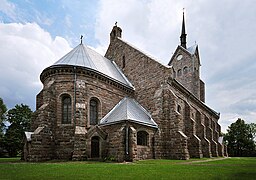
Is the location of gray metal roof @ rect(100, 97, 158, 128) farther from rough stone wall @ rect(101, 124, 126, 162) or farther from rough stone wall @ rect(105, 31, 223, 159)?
rough stone wall @ rect(105, 31, 223, 159)

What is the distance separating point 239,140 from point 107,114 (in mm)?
43029

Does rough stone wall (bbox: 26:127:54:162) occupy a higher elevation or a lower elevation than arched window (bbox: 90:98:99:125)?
lower

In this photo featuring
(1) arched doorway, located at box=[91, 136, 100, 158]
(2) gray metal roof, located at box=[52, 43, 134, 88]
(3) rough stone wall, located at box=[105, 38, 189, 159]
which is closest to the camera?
(1) arched doorway, located at box=[91, 136, 100, 158]

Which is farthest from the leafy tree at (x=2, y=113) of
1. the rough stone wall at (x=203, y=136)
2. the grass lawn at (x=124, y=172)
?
the rough stone wall at (x=203, y=136)

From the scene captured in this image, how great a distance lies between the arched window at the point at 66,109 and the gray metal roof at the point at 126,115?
9.92ft

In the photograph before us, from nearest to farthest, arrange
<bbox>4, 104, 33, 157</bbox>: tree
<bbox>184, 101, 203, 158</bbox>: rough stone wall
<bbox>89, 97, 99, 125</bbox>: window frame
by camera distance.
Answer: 1. <bbox>89, 97, 99, 125</bbox>: window frame
2. <bbox>184, 101, 203, 158</bbox>: rough stone wall
3. <bbox>4, 104, 33, 157</bbox>: tree

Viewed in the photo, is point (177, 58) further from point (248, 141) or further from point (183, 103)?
point (248, 141)

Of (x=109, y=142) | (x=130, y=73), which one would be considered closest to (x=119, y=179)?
(x=109, y=142)

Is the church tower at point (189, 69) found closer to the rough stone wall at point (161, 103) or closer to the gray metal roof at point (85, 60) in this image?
the rough stone wall at point (161, 103)

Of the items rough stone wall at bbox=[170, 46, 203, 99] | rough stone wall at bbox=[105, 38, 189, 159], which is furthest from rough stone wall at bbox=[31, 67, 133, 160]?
rough stone wall at bbox=[170, 46, 203, 99]

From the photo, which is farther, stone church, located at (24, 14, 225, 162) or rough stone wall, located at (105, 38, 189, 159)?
rough stone wall, located at (105, 38, 189, 159)

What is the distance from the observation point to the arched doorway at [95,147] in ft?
62.5

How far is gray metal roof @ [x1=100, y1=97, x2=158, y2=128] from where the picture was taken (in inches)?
762

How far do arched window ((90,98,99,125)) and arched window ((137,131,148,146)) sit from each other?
427 cm
